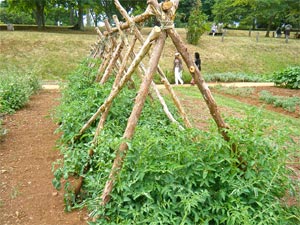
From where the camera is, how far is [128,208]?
2.62 m

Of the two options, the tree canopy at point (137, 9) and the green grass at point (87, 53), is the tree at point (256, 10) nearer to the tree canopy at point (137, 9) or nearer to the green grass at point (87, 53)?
the tree canopy at point (137, 9)

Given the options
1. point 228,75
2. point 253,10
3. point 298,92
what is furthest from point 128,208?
point 253,10

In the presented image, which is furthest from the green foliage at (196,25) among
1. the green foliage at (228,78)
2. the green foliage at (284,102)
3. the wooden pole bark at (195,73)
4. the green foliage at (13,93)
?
the wooden pole bark at (195,73)

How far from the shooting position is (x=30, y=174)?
4.11 metres

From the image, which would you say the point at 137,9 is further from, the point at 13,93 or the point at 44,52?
the point at 13,93

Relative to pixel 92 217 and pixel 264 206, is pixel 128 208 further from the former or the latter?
pixel 264 206

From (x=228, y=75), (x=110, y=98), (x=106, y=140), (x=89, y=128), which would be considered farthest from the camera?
(x=228, y=75)

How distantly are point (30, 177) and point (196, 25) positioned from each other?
777 inches

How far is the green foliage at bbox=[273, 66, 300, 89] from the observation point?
1278 centimetres

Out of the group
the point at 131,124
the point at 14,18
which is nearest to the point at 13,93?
the point at 131,124

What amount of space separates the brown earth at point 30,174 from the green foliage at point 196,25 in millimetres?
15730

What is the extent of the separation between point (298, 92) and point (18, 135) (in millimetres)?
9995

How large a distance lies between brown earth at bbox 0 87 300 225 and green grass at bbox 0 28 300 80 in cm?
899

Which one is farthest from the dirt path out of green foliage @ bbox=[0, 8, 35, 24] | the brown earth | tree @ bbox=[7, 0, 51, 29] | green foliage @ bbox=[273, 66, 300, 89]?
green foliage @ bbox=[0, 8, 35, 24]
